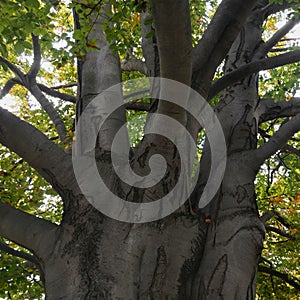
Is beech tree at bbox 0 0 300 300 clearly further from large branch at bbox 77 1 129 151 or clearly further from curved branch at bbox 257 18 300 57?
curved branch at bbox 257 18 300 57

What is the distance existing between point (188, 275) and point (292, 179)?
6159 millimetres

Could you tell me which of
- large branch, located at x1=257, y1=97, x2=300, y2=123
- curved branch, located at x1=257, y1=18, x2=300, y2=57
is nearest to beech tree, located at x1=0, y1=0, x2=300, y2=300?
large branch, located at x1=257, y1=97, x2=300, y2=123

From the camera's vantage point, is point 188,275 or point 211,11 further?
point 211,11

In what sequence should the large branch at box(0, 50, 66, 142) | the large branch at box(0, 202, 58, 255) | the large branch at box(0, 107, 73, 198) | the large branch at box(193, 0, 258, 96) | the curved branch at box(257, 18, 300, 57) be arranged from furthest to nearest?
the curved branch at box(257, 18, 300, 57)
the large branch at box(0, 50, 66, 142)
the large branch at box(193, 0, 258, 96)
the large branch at box(0, 107, 73, 198)
the large branch at box(0, 202, 58, 255)

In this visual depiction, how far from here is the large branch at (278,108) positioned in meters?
5.48

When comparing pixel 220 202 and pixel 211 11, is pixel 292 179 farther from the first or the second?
pixel 220 202

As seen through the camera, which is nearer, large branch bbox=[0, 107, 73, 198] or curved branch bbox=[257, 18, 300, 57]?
large branch bbox=[0, 107, 73, 198]

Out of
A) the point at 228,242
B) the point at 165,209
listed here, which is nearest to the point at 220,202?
the point at 228,242

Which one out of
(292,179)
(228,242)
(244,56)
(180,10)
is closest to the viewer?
(180,10)

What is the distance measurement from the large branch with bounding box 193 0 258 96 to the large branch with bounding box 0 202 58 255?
1.85 m

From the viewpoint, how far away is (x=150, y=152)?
3424 millimetres

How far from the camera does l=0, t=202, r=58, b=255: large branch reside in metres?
3.14

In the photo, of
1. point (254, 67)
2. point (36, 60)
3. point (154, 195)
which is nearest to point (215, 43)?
point (254, 67)

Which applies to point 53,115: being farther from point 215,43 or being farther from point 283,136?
point 283,136
